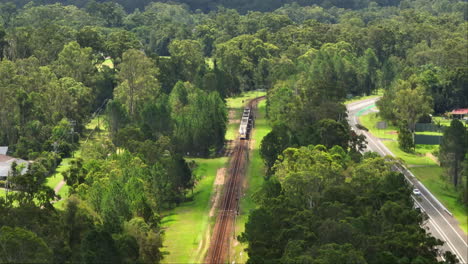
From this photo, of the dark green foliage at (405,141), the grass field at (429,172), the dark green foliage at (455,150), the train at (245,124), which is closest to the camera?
the grass field at (429,172)

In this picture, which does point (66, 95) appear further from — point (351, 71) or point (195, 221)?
point (351, 71)

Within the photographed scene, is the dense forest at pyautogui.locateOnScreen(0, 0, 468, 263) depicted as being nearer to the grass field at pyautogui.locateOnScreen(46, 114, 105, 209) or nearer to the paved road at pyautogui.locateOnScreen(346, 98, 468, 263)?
the grass field at pyautogui.locateOnScreen(46, 114, 105, 209)

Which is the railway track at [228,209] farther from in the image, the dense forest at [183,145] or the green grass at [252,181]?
the dense forest at [183,145]

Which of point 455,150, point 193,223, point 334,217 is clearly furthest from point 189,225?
point 455,150

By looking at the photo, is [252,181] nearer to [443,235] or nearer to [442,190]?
[442,190]

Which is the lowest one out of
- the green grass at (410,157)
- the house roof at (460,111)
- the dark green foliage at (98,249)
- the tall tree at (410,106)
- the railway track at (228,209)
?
the railway track at (228,209)

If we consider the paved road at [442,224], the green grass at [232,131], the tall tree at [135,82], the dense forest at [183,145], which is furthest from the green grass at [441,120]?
the tall tree at [135,82]

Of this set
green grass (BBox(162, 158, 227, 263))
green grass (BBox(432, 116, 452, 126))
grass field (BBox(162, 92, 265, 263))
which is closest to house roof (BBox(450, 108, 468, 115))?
green grass (BBox(432, 116, 452, 126))

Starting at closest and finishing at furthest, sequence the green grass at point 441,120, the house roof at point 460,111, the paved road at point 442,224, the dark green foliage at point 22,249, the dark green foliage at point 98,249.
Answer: the dark green foliage at point 22,249, the dark green foliage at point 98,249, the paved road at point 442,224, the green grass at point 441,120, the house roof at point 460,111

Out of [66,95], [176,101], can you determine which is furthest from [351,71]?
[66,95]
